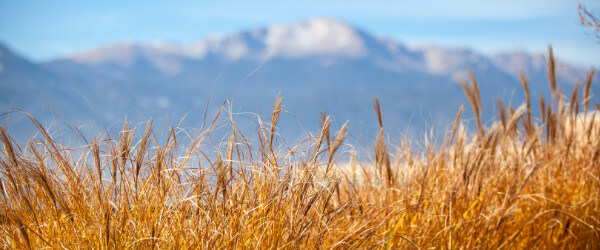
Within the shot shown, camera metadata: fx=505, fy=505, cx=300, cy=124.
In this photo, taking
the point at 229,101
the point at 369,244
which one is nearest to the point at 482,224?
the point at 369,244

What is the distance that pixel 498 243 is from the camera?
2404mm

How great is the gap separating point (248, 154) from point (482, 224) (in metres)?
1.20

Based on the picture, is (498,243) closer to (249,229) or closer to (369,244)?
(369,244)

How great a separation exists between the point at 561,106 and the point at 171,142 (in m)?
2.75

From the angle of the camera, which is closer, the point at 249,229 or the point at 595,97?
the point at 249,229

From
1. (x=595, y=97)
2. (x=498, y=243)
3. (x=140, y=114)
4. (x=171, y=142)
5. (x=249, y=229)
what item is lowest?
(x=498, y=243)

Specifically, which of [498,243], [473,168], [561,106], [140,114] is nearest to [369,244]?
[473,168]

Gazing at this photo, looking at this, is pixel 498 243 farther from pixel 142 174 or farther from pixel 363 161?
pixel 142 174

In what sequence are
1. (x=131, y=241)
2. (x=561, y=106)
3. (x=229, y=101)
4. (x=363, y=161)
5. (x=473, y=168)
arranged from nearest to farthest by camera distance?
(x=131, y=241) → (x=229, y=101) → (x=473, y=168) → (x=363, y=161) → (x=561, y=106)

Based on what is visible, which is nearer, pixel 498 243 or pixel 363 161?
pixel 498 243

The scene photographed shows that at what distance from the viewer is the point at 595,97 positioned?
3.96 meters

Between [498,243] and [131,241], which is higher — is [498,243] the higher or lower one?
the lower one

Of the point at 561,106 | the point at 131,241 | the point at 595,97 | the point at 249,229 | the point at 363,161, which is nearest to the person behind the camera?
Result: the point at 131,241

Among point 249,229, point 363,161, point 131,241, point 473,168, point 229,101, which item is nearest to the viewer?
point 131,241
